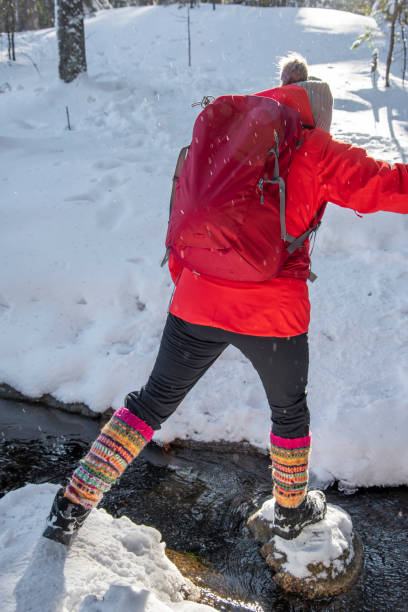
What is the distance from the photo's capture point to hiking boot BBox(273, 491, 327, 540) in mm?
2045

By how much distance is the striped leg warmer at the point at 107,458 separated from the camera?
185 cm

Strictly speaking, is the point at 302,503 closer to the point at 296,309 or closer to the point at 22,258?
the point at 296,309

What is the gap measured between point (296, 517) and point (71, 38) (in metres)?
9.54

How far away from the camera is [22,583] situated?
65.7 inches

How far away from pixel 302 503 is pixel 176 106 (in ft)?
25.7

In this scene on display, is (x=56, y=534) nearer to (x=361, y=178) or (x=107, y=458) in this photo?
(x=107, y=458)

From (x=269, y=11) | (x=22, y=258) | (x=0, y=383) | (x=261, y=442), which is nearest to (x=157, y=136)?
(x=22, y=258)

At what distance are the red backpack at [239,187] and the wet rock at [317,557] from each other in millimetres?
1262

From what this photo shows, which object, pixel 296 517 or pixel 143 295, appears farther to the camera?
pixel 143 295

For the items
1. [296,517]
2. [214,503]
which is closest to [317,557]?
[296,517]

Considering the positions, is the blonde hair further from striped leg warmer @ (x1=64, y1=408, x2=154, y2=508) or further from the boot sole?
the boot sole

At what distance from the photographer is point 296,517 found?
2051 mm

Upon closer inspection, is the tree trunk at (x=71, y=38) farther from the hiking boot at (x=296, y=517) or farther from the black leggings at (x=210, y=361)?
the hiking boot at (x=296, y=517)

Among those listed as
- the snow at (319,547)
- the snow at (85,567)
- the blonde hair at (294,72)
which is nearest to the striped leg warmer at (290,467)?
the snow at (319,547)
